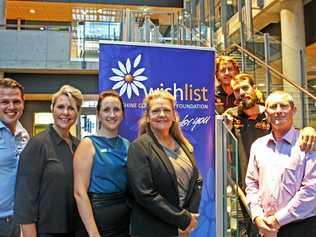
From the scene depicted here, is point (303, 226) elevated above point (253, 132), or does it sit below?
below

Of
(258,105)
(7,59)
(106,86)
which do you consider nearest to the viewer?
(106,86)

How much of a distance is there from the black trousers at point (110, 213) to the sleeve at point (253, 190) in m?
0.79

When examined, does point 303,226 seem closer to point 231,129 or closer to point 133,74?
point 231,129

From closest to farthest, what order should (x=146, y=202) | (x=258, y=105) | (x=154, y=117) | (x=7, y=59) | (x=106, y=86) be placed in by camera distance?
(x=146, y=202)
(x=154, y=117)
(x=106, y=86)
(x=258, y=105)
(x=7, y=59)

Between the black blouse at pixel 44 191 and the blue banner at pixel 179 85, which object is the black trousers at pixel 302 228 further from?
the black blouse at pixel 44 191

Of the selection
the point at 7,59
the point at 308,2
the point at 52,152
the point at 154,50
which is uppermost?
the point at 308,2

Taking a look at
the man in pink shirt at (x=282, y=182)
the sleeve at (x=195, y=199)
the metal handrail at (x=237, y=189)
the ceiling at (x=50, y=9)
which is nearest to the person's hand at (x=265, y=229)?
the man in pink shirt at (x=282, y=182)

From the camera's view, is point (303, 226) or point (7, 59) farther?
point (7, 59)

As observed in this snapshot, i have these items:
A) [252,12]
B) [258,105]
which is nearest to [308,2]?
[252,12]

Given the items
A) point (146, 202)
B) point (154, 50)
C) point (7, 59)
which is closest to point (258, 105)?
point (154, 50)

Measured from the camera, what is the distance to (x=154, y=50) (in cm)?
336

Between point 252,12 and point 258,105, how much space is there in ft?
27.1

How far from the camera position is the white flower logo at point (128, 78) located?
10.7 feet

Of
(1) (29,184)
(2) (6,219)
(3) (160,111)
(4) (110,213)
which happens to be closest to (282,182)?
(3) (160,111)
